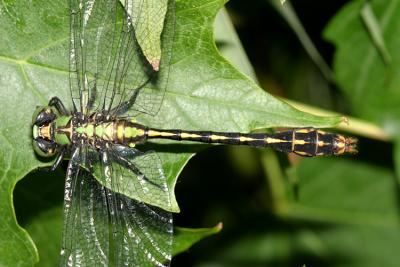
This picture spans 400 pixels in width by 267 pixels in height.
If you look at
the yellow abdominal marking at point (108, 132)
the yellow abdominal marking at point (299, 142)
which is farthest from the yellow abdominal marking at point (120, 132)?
the yellow abdominal marking at point (299, 142)

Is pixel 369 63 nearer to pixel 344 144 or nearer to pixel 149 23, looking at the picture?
pixel 344 144

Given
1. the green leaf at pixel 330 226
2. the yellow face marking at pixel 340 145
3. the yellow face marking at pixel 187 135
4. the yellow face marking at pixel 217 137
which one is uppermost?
the yellow face marking at pixel 187 135

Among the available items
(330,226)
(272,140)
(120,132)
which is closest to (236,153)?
(330,226)

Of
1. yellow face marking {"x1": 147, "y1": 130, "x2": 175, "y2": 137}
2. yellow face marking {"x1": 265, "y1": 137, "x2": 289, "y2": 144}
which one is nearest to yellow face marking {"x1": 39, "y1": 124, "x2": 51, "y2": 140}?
yellow face marking {"x1": 147, "y1": 130, "x2": 175, "y2": 137}

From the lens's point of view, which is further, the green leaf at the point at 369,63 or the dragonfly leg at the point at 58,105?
the green leaf at the point at 369,63

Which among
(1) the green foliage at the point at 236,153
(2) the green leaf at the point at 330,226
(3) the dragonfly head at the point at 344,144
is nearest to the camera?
(1) the green foliage at the point at 236,153

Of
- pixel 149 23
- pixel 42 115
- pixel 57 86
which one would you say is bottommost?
pixel 42 115

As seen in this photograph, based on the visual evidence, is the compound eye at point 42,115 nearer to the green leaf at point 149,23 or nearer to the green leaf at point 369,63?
the green leaf at point 149,23
